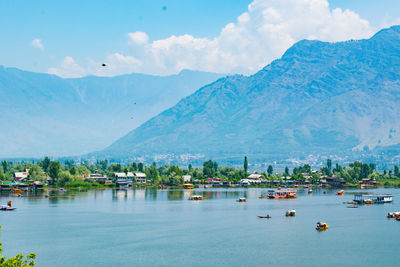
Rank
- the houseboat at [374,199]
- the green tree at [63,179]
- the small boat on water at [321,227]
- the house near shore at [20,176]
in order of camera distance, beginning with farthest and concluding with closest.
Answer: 1. the house near shore at [20,176]
2. the green tree at [63,179]
3. the houseboat at [374,199]
4. the small boat on water at [321,227]

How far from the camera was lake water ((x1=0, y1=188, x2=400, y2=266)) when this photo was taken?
6328 cm

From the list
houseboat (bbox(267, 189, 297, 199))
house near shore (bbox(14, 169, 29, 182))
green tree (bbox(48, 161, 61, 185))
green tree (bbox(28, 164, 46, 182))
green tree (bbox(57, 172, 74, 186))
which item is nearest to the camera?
houseboat (bbox(267, 189, 297, 199))

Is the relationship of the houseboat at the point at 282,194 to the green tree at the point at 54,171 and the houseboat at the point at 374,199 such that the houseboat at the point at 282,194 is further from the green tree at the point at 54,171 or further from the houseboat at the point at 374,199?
the green tree at the point at 54,171

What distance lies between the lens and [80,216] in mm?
98875

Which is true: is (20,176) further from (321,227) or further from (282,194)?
(321,227)

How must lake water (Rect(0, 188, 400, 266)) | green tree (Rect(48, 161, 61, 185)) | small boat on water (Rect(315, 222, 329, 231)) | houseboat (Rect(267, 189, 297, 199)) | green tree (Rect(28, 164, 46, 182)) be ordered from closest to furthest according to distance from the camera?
lake water (Rect(0, 188, 400, 266))
small boat on water (Rect(315, 222, 329, 231))
houseboat (Rect(267, 189, 297, 199))
green tree (Rect(48, 161, 61, 185))
green tree (Rect(28, 164, 46, 182))

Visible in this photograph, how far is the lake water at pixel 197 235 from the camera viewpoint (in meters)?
63.3

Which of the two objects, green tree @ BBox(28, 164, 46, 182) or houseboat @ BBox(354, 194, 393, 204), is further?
green tree @ BBox(28, 164, 46, 182)

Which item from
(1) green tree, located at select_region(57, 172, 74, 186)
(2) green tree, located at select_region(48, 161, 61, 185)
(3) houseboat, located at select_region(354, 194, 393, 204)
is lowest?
(3) houseboat, located at select_region(354, 194, 393, 204)

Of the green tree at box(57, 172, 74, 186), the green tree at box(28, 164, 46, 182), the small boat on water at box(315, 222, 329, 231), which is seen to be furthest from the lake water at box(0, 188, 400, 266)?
the green tree at box(28, 164, 46, 182)

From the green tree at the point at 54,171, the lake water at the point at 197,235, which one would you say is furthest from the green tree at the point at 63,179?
the lake water at the point at 197,235

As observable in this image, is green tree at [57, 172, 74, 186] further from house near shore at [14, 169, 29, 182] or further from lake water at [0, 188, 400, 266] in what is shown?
lake water at [0, 188, 400, 266]

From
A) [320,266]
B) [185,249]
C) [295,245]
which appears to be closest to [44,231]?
[185,249]

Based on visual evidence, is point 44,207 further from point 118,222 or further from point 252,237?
point 252,237
